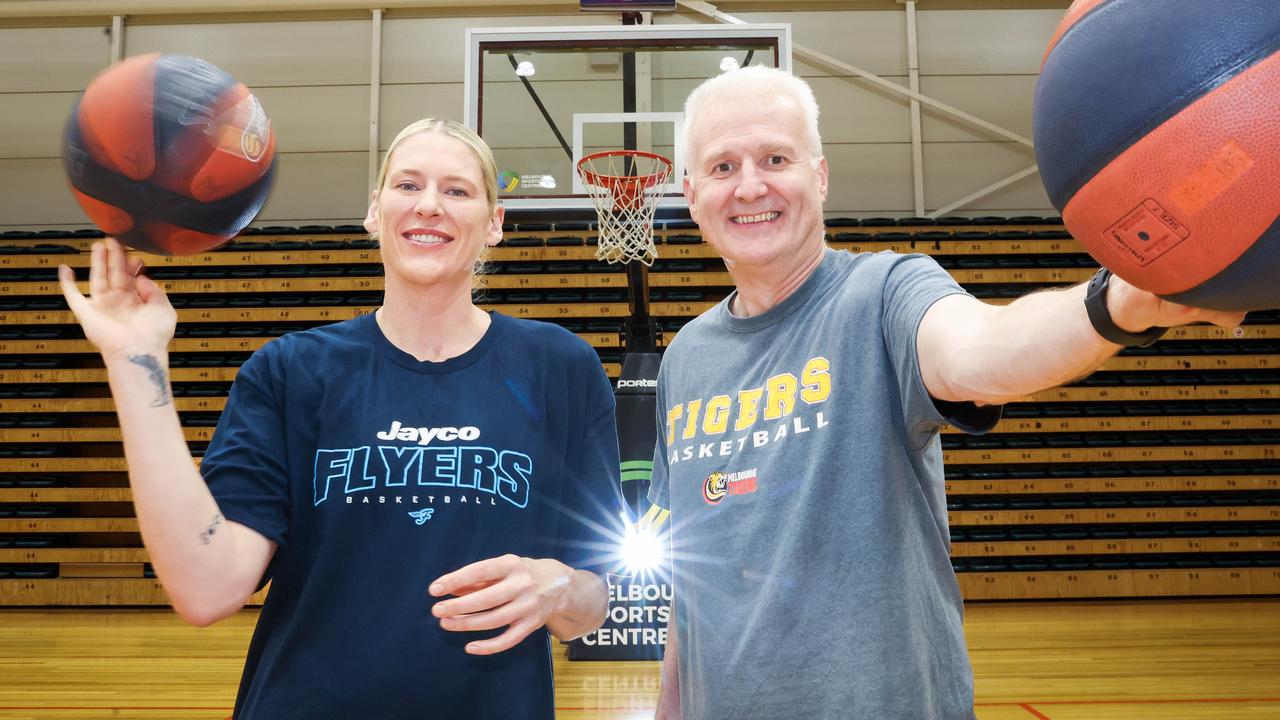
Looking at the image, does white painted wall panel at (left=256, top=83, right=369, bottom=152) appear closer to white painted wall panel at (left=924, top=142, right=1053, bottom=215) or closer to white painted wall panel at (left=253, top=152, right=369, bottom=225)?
white painted wall panel at (left=253, top=152, right=369, bottom=225)

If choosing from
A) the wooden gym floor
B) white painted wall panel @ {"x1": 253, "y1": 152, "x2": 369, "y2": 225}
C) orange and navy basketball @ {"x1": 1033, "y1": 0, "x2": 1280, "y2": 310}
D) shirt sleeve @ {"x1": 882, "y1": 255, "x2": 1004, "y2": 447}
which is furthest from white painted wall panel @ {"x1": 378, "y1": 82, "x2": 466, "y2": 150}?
orange and navy basketball @ {"x1": 1033, "y1": 0, "x2": 1280, "y2": 310}

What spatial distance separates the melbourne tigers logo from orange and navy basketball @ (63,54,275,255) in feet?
2.79

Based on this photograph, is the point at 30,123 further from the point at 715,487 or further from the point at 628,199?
the point at 715,487

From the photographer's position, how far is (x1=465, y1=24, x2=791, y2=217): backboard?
15.4 ft

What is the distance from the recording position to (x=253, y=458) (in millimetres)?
1117

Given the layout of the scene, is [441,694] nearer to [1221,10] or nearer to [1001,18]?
[1221,10]

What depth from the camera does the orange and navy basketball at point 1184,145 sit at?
0.66 metres

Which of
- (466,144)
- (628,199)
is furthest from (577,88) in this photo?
(466,144)

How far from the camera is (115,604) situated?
630cm

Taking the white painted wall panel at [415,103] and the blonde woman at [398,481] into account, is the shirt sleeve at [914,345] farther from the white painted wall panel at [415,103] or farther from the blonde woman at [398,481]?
the white painted wall panel at [415,103]

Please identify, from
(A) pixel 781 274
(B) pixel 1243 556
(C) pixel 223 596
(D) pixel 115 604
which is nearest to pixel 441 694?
(C) pixel 223 596

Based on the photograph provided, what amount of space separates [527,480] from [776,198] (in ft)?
1.96

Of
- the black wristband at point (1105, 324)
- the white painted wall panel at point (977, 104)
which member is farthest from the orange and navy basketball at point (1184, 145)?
the white painted wall panel at point (977, 104)

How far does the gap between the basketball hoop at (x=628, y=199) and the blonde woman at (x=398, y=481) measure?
2763 millimetres
